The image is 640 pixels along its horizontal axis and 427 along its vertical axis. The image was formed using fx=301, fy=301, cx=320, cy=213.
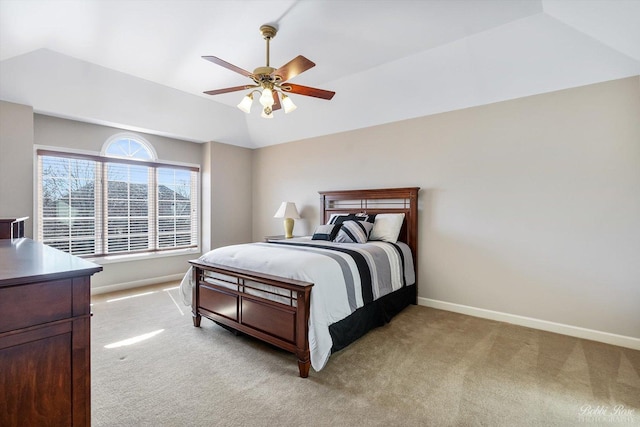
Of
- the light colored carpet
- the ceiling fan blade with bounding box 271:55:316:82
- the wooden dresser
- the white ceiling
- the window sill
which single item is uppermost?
the white ceiling

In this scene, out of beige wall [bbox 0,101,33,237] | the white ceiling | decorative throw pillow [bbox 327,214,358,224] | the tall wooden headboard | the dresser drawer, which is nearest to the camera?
the dresser drawer

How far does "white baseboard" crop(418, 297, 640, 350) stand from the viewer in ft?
9.29

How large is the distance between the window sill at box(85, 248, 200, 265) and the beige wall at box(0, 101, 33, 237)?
110cm

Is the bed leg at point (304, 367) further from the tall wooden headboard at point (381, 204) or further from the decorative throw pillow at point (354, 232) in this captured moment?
the tall wooden headboard at point (381, 204)

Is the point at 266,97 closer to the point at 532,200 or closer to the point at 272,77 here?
the point at 272,77

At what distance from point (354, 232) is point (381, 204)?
85 centimetres

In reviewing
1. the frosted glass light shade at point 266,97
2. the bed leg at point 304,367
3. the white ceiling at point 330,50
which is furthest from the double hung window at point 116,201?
the bed leg at point 304,367

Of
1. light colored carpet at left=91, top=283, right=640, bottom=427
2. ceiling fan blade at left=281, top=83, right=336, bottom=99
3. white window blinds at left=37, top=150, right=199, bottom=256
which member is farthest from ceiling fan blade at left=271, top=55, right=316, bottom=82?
white window blinds at left=37, top=150, right=199, bottom=256

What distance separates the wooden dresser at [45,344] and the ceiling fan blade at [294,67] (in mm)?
1889

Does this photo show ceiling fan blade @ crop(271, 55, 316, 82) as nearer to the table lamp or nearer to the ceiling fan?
the ceiling fan

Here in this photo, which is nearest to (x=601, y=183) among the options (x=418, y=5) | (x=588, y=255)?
(x=588, y=255)

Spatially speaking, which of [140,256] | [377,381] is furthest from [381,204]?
[140,256]

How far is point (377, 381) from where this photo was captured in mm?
2227

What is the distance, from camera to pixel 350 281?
272 cm
